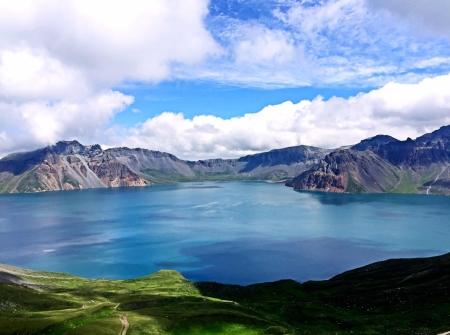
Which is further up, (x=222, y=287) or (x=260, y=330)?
(x=260, y=330)

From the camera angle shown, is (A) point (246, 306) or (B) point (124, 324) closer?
(B) point (124, 324)

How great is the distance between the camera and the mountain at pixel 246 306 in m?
77.2

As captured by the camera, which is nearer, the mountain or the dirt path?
the dirt path

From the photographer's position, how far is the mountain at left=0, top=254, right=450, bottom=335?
7719 cm

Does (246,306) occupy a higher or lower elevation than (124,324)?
lower

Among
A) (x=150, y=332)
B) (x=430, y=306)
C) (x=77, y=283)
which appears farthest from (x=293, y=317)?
(x=77, y=283)

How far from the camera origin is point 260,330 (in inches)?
3029

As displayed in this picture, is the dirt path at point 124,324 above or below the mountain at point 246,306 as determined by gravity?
above

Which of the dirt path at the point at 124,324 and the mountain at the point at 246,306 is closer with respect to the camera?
the dirt path at the point at 124,324

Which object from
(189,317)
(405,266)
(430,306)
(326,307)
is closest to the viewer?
(189,317)

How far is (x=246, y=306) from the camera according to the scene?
114 m

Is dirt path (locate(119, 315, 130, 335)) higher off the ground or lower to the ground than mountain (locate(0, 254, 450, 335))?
higher

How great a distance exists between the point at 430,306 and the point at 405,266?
67444 mm

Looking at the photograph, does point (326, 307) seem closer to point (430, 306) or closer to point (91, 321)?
point (430, 306)
